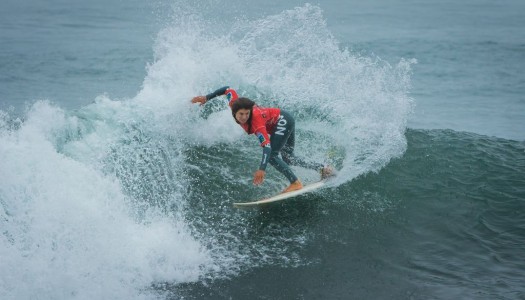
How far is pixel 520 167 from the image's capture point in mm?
9500

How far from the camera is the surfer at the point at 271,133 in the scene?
279 inches

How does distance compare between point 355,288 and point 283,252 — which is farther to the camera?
point 283,252

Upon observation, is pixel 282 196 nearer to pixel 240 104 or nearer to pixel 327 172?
pixel 327 172

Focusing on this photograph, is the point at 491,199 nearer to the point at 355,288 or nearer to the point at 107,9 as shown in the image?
the point at 355,288

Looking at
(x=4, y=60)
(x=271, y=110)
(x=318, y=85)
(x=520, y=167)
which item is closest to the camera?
(x=271, y=110)

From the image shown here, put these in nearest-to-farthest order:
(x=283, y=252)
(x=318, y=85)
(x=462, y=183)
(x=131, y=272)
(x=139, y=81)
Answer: (x=131, y=272)
(x=283, y=252)
(x=462, y=183)
(x=318, y=85)
(x=139, y=81)

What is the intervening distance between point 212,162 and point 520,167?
5907 mm

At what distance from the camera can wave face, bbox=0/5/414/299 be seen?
555 cm

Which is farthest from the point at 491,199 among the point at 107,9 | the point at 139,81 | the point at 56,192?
the point at 107,9

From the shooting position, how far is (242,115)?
7.13 meters

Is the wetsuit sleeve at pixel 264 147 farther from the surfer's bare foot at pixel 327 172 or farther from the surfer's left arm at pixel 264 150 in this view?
the surfer's bare foot at pixel 327 172

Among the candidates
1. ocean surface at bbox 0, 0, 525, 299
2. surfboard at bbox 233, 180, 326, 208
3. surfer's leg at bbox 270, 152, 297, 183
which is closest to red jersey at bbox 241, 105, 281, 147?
surfer's leg at bbox 270, 152, 297, 183

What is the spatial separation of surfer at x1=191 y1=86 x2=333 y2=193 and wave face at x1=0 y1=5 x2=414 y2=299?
50 centimetres

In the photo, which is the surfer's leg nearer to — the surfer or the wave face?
the surfer
